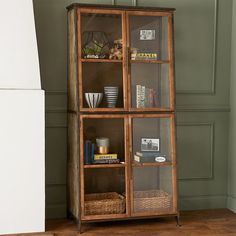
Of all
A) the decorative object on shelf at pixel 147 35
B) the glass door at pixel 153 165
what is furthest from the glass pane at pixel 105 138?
Result: the decorative object on shelf at pixel 147 35

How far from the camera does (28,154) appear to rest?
3.85 meters

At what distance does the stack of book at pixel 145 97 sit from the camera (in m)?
4.04

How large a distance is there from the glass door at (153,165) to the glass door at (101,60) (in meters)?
0.27

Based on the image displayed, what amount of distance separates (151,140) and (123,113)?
1.10 ft

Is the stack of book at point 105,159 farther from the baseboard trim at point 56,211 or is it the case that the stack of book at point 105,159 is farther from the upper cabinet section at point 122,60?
the baseboard trim at point 56,211

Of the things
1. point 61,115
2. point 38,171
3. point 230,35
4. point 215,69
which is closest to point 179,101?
point 215,69

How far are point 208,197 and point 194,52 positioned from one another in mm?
1408

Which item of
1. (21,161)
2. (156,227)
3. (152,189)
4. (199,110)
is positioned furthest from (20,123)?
(199,110)

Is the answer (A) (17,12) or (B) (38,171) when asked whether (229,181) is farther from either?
(A) (17,12)

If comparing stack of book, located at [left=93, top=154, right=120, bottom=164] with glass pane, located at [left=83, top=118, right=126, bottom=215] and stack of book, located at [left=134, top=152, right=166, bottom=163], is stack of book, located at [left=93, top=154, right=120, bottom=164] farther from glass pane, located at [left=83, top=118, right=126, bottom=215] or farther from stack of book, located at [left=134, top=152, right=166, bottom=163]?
stack of book, located at [left=134, top=152, right=166, bottom=163]

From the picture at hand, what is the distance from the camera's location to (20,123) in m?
3.82

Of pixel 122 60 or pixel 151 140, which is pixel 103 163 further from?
pixel 122 60

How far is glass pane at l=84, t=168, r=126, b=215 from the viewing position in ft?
13.1

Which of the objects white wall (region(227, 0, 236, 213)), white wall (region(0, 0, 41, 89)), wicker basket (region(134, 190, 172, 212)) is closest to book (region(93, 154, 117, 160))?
wicker basket (region(134, 190, 172, 212))
